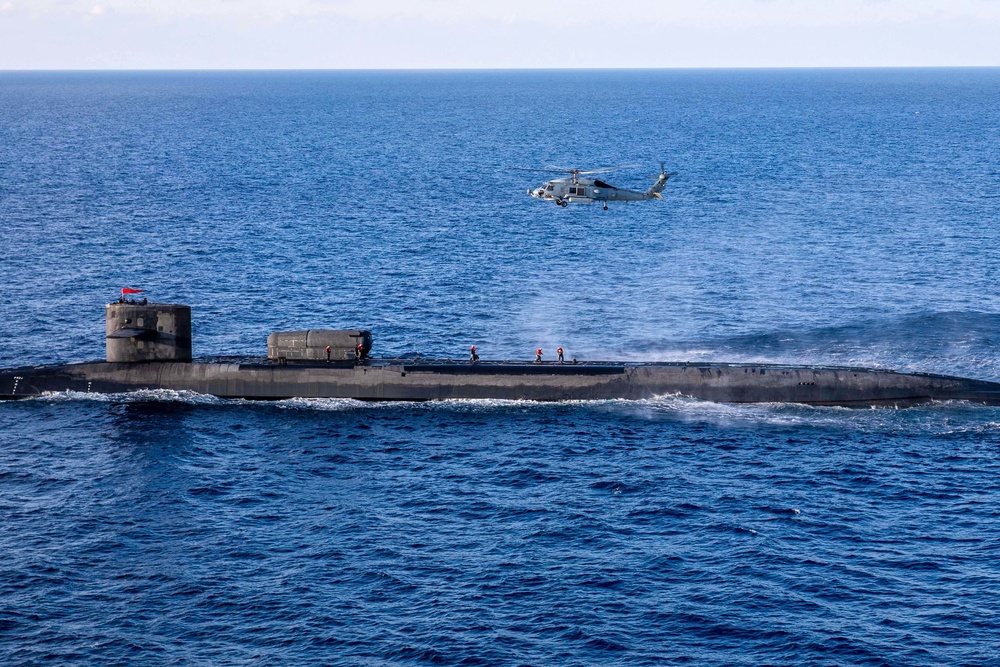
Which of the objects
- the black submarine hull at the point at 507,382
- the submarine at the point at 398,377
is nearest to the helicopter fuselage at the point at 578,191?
the submarine at the point at 398,377

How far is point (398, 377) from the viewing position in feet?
239

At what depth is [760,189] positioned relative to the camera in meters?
158

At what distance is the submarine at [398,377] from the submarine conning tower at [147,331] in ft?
0.19

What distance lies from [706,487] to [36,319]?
54939mm

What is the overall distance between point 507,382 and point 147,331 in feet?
70.0

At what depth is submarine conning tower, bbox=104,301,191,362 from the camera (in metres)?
74.2

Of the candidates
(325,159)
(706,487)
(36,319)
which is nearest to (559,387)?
(706,487)

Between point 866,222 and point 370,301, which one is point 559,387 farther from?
point 866,222

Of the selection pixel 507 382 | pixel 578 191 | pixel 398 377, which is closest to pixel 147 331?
pixel 398 377

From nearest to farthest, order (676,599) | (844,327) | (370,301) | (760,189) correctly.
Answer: (676,599)
(844,327)
(370,301)
(760,189)

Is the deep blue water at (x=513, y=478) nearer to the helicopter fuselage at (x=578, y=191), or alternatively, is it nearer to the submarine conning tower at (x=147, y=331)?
the submarine conning tower at (x=147, y=331)

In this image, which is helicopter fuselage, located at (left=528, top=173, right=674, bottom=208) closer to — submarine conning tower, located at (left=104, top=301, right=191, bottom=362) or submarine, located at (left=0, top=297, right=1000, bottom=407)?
submarine, located at (left=0, top=297, right=1000, bottom=407)

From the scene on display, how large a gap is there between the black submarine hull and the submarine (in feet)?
0.19

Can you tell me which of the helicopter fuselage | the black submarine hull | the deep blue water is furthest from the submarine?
the helicopter fuselage
